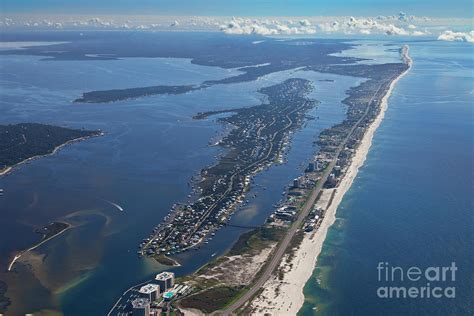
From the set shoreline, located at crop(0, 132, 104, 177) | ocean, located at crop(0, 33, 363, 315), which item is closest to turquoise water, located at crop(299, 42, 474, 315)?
ocean, located at crop(0, 33, 363, 315)

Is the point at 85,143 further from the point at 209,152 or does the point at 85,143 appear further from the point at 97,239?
the point at 97,239

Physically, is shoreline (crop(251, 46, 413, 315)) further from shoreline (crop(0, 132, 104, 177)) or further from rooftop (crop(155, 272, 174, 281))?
shoreline (crop(0, 132, 104, 177))

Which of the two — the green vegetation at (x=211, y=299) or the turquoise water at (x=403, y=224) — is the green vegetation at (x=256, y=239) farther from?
the green vegetation at (x=211, y=299)

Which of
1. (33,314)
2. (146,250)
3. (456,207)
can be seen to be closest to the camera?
(33,314)

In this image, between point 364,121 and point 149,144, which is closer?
point 149,144

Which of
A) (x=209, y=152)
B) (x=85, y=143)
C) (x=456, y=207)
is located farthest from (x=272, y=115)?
(x=456, y=207)

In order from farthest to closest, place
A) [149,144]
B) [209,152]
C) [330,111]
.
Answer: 1. [330,111]
2. [149,144]
3. [209,152]

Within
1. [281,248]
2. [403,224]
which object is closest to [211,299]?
[281,248]
